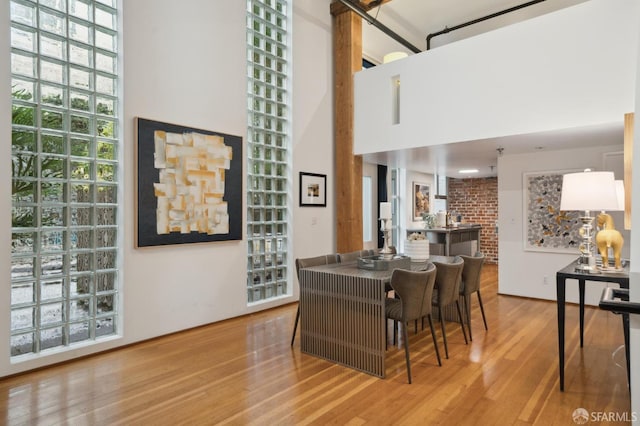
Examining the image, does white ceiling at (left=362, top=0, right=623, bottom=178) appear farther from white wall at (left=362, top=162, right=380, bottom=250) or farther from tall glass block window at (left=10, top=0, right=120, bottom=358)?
tall glass block window at (left=10, top=0, right=120, bottom=358)

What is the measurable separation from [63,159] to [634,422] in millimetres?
Result: 4125

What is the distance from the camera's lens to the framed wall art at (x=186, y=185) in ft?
12.4

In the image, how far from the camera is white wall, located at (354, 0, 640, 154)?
12.0 ft

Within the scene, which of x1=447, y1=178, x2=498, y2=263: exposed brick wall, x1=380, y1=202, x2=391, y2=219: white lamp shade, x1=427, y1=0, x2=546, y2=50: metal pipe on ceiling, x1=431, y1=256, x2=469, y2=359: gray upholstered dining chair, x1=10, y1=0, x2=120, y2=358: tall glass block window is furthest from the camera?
x1=447, y1=178, x2=498, y2=263: exposed brick wall

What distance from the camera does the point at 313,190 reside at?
18.6 feet

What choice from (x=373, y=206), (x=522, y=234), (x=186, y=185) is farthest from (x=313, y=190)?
(x=522, y=234)

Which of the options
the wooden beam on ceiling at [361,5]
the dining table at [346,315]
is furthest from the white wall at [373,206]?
→ the dining table at [346,315]

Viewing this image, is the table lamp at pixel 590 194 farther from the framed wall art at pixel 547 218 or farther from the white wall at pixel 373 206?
the white wall at pixel 373 206

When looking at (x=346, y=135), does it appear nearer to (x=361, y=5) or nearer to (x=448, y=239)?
(x=361, y=5)

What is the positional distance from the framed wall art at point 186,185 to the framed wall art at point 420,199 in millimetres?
5231

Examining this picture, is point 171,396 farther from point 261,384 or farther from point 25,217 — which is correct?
point 25,217

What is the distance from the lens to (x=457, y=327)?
4211mm

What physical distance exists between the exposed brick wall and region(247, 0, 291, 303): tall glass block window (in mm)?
6227

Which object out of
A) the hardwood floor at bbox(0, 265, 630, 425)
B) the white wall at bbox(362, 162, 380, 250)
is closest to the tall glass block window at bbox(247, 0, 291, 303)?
the hardwood floor at bbox(0, 265, 630, 425)
